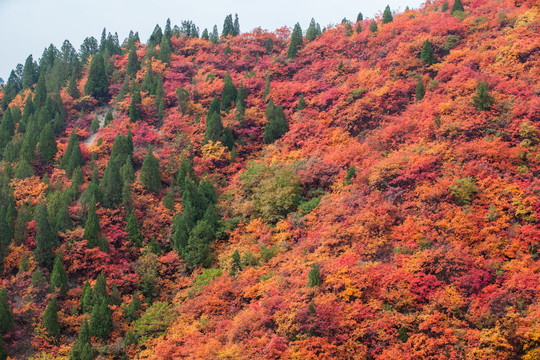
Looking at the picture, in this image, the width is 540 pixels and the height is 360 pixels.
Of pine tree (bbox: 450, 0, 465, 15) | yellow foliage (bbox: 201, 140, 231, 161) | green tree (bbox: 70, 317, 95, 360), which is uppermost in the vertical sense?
pine tree (bbox: 450, 0, 465, 15)

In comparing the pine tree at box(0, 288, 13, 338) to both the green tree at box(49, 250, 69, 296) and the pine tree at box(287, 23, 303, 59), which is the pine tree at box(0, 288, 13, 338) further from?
the pine tree at box(287, 23, 303, 59)

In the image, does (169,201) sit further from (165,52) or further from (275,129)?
(165,52)

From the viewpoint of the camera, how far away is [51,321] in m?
33.5

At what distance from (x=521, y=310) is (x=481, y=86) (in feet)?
63.9

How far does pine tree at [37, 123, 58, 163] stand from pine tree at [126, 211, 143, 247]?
63.6ft

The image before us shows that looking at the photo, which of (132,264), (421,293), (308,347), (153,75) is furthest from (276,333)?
(153,75)

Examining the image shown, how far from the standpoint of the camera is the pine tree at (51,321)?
33.5 metres

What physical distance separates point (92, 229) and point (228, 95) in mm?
26091

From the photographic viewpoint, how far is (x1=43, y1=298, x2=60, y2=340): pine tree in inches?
1319

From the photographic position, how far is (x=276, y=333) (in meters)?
26.1

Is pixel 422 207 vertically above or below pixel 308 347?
above

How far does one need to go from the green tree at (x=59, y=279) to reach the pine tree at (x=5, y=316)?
11.2 ft

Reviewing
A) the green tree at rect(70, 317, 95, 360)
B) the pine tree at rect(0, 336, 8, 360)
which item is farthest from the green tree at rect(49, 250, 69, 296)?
the green tree at rect(70, 317, 95, 360)

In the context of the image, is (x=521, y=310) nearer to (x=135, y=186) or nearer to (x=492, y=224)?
(x=492, y=224)
